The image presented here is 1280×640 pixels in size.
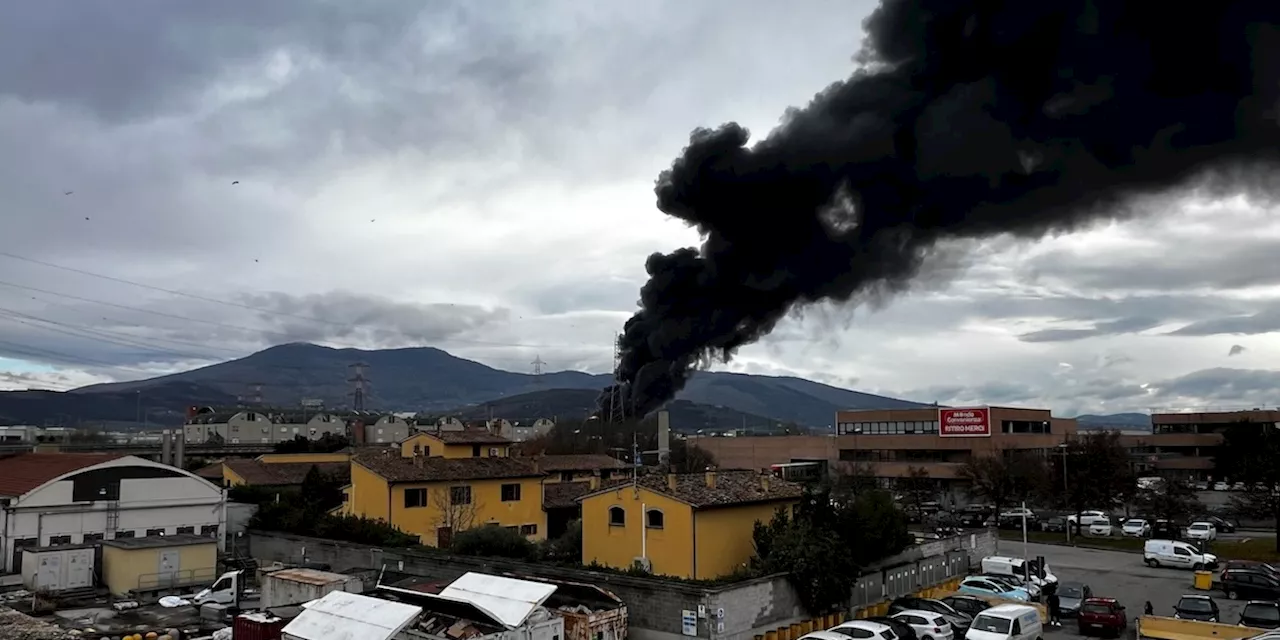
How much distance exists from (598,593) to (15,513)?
25419 mm

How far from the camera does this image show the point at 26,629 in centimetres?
2538

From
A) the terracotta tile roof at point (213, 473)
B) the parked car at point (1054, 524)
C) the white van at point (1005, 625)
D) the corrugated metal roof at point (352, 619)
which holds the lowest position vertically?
the parked car at point (1054, 524)

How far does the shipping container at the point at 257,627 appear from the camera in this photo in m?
22.7

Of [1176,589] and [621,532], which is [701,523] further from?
[1176,589]

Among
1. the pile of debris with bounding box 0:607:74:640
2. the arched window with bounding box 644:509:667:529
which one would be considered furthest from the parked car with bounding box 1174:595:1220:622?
the pile of debris with bounding box 0:607:74:640

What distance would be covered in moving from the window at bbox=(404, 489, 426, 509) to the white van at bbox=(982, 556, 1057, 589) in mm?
24620

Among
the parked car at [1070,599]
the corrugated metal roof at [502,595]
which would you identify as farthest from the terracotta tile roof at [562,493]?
the parked car at [1070,599]

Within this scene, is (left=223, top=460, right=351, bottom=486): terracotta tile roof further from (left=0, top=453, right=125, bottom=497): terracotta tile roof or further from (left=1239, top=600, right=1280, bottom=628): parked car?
(left=1239, top=600, right=1280, bottom=628): parked car

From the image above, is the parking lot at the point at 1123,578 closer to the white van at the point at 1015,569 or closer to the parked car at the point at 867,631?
the white van at the point at 1015,569

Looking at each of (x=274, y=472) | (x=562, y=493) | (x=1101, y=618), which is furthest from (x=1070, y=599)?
(x=274, y=472)

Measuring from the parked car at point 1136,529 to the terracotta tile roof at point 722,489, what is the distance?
32697mm

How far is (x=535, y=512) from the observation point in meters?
44.4

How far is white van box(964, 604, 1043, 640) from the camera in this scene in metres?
23.6

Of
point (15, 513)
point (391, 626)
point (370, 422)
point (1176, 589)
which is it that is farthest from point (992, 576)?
→ point (370, 422)
